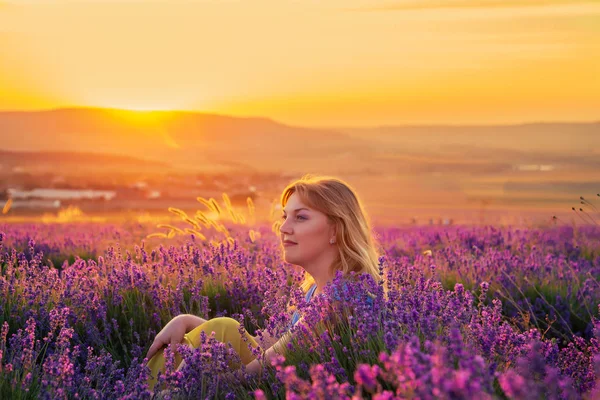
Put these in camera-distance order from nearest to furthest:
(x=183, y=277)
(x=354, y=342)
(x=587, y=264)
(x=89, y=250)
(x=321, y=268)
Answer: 1. (x=354, y=342)
2. (x=321, y=268)
3. (x=183, y=277)
4. (x=587, y=264)
5. (x=89, y=250)

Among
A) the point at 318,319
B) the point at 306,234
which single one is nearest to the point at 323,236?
the point at 306,234

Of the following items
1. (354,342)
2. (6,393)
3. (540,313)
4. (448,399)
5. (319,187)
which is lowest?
(540,313)

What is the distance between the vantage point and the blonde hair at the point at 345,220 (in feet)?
14.8

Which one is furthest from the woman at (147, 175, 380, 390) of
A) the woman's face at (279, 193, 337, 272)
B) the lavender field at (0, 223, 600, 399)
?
the lavender field at (0, 223, 600, 399)

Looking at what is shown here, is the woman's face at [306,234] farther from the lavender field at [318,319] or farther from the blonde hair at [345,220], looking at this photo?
the lavender field at [318,319]

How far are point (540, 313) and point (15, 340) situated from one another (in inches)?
172

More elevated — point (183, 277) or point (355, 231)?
point (355, 231)

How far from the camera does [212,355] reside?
3.50 metres

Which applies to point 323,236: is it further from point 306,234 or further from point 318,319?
point 318,319

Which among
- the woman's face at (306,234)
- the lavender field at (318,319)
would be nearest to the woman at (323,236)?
the woman's face at (306,234)

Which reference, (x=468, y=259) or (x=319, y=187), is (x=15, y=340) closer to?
(x=319, y=187)

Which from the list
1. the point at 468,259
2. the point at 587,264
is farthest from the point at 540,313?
the point at 587,264

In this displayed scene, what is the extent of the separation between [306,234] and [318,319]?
0.81 meters

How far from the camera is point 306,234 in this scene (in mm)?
4500
